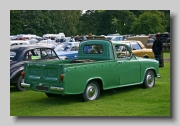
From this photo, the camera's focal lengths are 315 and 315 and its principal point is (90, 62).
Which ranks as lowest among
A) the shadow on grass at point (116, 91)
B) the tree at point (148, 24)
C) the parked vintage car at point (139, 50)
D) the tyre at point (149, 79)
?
the shadow on grass at point (116, 91)

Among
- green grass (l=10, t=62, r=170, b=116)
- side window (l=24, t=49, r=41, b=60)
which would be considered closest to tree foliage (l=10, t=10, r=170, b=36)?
side window (l=24, t=49, r=41, b=60)

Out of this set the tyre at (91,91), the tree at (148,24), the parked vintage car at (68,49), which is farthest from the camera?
the tree at (148,24)

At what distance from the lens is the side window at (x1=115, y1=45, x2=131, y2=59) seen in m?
9.79

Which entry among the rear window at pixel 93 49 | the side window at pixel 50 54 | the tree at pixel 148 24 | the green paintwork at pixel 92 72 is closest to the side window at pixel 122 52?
the green paintwork at pixel 92 72

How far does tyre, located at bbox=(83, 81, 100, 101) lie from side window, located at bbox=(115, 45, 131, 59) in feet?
4.46

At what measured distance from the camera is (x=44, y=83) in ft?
27.8

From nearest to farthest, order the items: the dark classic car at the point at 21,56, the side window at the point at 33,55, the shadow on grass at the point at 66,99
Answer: the shadow on grass at the point at 66,99
the dark classic car at the point at 21,56
the side window at the point at 33,55

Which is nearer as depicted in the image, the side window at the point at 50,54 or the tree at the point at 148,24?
the side window at the point at 50,54

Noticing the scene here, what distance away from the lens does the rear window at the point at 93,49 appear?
9.83 m

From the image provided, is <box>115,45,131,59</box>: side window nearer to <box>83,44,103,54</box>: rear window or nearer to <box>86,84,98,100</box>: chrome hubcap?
<box>83,44,103,54</box>: rear window

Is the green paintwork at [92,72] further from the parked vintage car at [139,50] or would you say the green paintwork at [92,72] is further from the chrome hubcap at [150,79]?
the parked vintage car at [139,50]

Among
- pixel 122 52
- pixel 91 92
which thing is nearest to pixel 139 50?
pixel 122 52

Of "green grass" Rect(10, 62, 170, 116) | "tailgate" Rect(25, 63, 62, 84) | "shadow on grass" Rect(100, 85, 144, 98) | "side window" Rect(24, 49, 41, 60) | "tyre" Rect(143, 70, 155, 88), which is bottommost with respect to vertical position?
"green grass" Rect(10, 62, 170, 116)

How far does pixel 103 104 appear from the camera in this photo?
840cm
